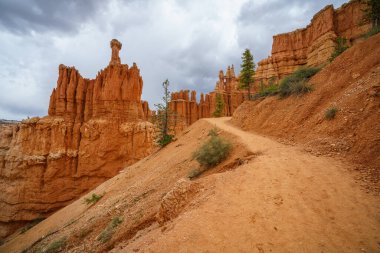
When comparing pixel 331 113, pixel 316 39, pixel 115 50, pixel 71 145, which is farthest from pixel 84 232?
pixel 316 39

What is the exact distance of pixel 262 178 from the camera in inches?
277

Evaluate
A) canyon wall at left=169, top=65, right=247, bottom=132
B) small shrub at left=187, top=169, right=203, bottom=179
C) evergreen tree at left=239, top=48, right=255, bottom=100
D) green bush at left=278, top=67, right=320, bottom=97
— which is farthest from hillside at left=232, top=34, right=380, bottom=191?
canyon wall at left=169, top=65, right=247, bottom=132

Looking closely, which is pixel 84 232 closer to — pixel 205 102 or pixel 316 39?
pixel 316 39

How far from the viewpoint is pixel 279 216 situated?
5203 mm

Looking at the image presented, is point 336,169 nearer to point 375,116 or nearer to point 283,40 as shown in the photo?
point 375,116

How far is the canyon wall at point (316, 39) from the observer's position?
38.9 meters

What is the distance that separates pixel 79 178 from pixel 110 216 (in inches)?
1048

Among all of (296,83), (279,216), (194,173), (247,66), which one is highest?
(247,66)

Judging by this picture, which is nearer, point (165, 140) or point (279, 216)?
point (279, 216)

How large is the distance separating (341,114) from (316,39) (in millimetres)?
43473

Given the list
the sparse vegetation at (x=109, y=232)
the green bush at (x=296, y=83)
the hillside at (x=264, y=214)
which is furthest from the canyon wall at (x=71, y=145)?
the hillside at (x=264, y=214)

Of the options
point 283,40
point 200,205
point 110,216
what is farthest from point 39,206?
point 283,40

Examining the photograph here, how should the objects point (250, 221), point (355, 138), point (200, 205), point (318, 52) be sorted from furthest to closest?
point (318, 52) → point (355, 138) → point (200, 205) → point (250, 221)

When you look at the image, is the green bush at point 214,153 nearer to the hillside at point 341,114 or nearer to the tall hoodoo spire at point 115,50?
the hillside at point 341,114
